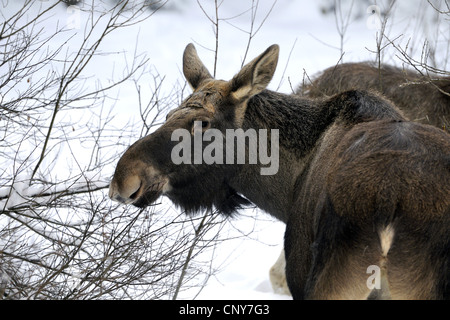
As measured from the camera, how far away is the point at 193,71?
20.1 feet

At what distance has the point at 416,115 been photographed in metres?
9.34

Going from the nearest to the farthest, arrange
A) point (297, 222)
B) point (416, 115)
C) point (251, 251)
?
point (297, 222), point (416, 115), point (251, 251)

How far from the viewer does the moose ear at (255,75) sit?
17.4ft

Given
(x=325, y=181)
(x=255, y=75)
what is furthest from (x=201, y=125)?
(x=325, y=181)

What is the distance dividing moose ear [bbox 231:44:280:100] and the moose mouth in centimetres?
96

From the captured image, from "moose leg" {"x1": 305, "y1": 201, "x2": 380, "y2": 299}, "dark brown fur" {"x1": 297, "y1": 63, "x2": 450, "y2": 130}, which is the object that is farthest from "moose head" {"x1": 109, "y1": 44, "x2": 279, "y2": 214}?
"dark brown fur" {"x1": 297, "y1": 63, "x2": 450, "y2": 130}

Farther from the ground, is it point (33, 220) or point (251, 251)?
point (251, 251)

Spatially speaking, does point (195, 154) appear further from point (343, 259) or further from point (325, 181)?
point (343, 259)

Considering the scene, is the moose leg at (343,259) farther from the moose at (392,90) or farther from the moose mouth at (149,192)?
the moose at (392,90)

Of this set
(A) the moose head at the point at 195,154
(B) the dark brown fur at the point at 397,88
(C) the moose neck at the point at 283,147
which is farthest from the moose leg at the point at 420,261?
(B) the dark brown fur at the point at 397,88

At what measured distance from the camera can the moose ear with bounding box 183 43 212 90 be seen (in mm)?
6086

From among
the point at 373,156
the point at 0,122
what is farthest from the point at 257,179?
the point at 0,122
